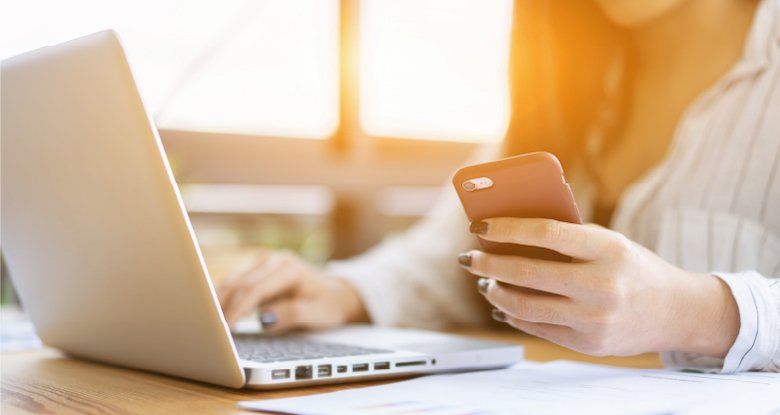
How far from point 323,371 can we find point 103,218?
0.22 meters

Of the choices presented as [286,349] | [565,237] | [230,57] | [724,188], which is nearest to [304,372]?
[286,349]

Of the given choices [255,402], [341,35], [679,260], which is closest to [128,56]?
[255,402]

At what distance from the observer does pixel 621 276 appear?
604 millimetres

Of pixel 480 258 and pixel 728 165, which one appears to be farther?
pixel 728 165

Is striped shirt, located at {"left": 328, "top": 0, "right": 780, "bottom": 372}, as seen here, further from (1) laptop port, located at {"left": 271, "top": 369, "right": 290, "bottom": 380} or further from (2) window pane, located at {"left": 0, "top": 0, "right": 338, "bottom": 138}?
(2) window pane, located at {"left": 0, "top": 0, "right": 338, "bottom": 138}

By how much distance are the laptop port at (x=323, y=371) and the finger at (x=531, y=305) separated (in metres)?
0.15

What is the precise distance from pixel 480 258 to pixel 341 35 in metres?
1.39

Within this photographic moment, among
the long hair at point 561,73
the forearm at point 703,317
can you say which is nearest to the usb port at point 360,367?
the forearm at point 703,317

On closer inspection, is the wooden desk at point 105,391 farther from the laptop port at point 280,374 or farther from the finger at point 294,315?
the finger at point 294,315

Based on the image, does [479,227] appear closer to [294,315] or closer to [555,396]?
[555,396]

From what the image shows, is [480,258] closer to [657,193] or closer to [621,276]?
[621,276]

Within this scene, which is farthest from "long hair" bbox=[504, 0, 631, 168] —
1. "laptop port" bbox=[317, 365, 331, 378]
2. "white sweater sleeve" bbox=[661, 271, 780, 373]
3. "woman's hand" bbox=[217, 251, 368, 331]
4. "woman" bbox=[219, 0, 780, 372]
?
"laptop port" bbox=[317, 365, 331, 378]

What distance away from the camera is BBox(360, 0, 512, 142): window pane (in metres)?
2.04

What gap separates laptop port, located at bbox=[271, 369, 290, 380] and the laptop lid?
30 mm
